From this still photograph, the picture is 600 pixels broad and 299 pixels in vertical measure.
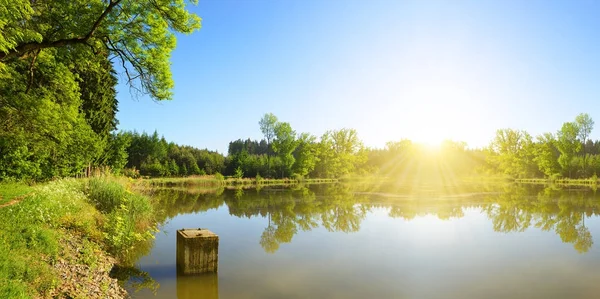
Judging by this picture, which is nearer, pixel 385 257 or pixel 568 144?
pixel 385 257

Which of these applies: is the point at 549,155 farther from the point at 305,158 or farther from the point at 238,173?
the point at 238,173

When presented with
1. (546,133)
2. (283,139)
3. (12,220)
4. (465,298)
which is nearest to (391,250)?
(465,298)

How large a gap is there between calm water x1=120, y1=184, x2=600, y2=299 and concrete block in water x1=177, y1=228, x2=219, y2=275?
0.23 meters

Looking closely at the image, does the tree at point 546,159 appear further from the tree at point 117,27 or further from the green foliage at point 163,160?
the tree at point 117,27

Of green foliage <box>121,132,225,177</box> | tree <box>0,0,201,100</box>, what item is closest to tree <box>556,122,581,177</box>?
green foliage <box>121,132,225,177</box>

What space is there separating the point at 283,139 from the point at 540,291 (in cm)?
4951

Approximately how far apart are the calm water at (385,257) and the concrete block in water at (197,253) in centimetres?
23

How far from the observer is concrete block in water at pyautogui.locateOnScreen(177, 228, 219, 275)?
7.51 metres

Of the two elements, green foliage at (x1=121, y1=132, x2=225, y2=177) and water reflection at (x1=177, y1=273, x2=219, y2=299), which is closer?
water reflection at (x1=177, y1=273, x2=219, y2=299)

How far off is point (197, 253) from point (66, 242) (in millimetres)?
2688

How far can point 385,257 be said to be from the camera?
9727 mm

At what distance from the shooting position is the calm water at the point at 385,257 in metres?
7.18

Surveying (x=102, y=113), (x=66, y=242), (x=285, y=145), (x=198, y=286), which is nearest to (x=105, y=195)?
(x=66, y=242)

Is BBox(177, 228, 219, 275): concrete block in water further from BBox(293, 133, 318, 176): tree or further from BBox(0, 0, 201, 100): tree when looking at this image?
BBox(293, 133, 318, 176): tree
